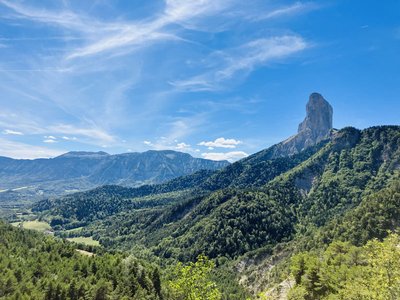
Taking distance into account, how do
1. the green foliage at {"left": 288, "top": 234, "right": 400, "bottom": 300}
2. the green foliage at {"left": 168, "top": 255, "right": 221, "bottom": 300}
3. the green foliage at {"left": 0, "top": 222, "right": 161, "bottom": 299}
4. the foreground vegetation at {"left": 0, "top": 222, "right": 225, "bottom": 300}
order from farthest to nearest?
the green foliage at {"left": 0, "top": 222, "right": 161, "bottom": 299}
the foreground vegetation at {"left": 0, "top": 222, "right": 225, "bottom": 300}
the green foliage at {"left": 168, "top": 255, "right": 221, "bottom": 300}
the green foliage at {"left": 288, "top": 234, "right": 400, "bottom": 300}

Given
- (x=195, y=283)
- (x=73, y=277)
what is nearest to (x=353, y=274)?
(x=195, y=283)

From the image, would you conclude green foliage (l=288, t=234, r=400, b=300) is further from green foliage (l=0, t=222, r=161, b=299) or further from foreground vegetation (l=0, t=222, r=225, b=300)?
green foliage (l=0, t=222, r=161, b=299)

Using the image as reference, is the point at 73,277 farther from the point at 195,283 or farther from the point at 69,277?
the point at 195,283

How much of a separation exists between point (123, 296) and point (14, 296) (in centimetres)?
3482

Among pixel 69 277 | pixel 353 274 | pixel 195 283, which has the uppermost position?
pixel 195 283

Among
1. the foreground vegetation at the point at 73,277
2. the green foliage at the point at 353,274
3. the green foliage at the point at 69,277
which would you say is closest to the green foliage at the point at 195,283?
the foreground vegetation at the point at 73,277

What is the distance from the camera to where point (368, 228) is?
7480 inches

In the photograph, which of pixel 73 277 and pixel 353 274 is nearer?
pixel 353 274

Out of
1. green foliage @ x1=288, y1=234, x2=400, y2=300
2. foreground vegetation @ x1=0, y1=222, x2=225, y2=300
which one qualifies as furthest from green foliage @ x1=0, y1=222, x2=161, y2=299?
green foliage @ x1=288, y1=234, x2=400, y2=300

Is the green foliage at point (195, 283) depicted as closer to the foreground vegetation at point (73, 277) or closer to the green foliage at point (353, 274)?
the foreground vegetation at point (73, 277)

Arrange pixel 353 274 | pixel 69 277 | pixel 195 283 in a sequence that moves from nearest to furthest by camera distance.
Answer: pixel 195 283 → pixel 353 274 → pixel 69 277

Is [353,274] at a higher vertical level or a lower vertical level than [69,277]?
higher

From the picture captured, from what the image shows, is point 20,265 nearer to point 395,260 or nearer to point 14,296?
point 14,296

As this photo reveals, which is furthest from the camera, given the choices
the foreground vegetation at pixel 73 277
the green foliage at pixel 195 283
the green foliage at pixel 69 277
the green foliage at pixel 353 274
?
the green foliage at pixel 69 277
